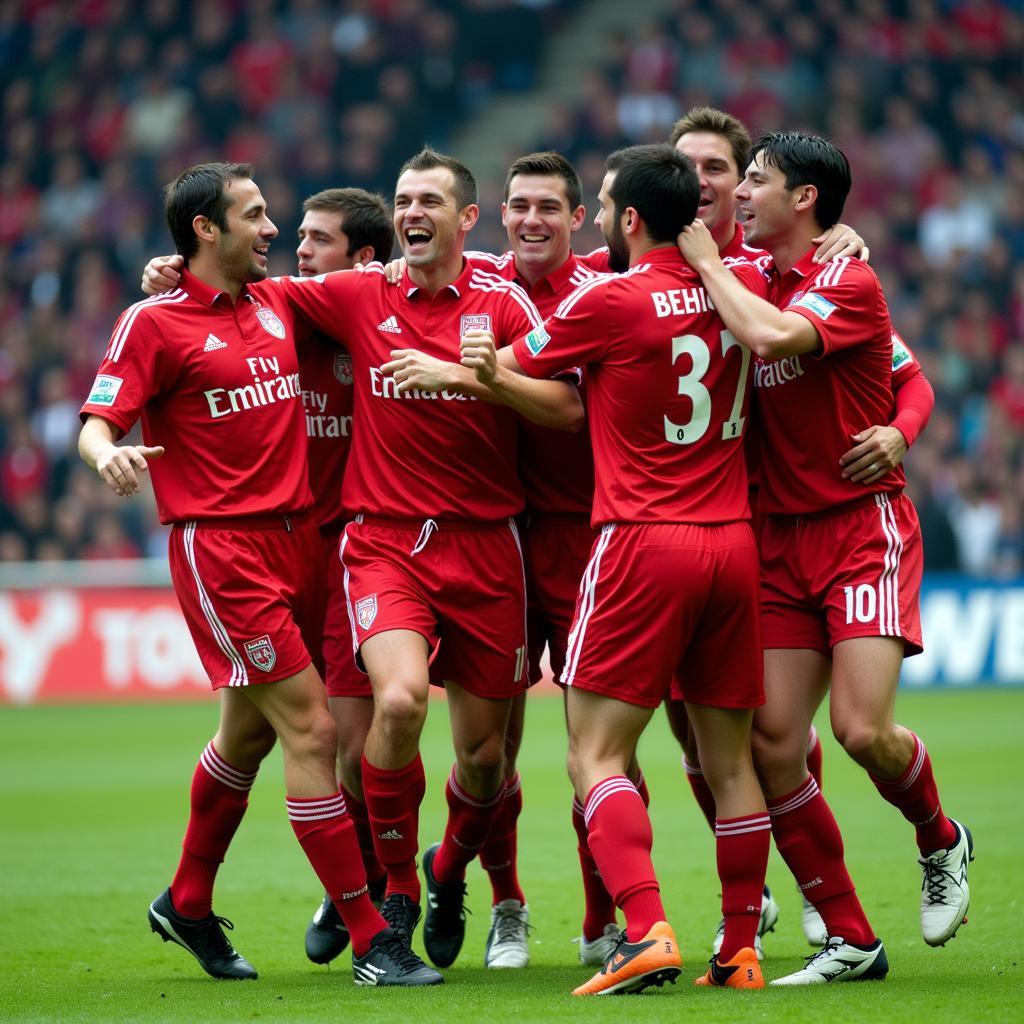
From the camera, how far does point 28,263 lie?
2292cm

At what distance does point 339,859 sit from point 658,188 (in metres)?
2.49

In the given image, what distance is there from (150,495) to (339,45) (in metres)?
8.11

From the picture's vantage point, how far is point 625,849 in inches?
210

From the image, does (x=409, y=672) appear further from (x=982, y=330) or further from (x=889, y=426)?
(x=982, y=330)

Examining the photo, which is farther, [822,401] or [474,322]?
[474,322]

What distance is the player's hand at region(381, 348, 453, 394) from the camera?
227 inches

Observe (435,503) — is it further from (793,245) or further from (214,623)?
(793,245)

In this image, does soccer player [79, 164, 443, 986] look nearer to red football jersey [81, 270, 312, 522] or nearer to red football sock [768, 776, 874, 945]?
red football jersey [81, 270, 312, 522]

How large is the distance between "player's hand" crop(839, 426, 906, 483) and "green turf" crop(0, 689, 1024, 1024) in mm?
1668

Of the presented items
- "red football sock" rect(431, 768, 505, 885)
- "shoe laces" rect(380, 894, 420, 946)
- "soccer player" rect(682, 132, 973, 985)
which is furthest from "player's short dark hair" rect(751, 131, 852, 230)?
"shoe laces" rect(380, 894, 420, 946)

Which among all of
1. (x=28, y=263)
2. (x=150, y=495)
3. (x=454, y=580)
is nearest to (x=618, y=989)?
(x=454, y=580)

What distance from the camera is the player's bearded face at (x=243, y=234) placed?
20.5 feet

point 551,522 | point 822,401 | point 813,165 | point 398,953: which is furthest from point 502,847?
point 813,165

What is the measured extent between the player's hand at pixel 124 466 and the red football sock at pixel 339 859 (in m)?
1.23
